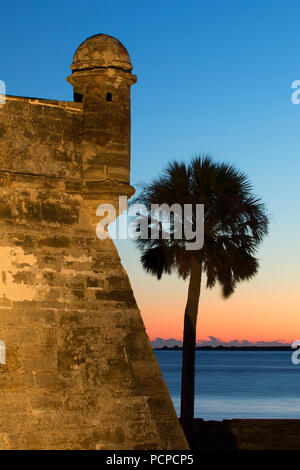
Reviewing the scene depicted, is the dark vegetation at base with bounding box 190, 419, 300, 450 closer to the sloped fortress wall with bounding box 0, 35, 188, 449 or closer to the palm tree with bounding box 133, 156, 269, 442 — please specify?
the palm tree with bounding box 133, 156, 269, 442

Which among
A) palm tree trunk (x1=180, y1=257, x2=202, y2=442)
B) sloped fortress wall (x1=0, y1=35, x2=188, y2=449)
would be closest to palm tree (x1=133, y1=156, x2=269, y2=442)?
palm tree trunk (x1=180, y1=257, x2=202, y2=442)

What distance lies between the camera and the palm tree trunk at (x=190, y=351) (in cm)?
1680

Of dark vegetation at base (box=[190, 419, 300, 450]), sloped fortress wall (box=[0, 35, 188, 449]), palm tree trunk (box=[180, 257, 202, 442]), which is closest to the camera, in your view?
sloped fortress wall (box=[0, 35, 188, 449])

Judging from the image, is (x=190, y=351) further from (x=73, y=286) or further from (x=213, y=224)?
(x=73, y=286)

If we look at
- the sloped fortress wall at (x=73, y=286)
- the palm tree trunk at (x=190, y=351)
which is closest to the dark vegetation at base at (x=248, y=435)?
the palm tree trunk at (x=190, y=351)

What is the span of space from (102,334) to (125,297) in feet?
1.82

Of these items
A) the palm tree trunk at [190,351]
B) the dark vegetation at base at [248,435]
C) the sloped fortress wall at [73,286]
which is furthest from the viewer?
the dark vegetation at base at [248,435]

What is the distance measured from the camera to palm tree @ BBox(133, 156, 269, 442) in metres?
17.7

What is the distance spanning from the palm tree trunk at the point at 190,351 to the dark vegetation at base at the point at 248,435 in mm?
527

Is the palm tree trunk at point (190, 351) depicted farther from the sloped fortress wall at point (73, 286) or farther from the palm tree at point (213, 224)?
the sloped fortress wall at point (73, 286)

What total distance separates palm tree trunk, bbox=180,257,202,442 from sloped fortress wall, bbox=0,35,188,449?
834cm

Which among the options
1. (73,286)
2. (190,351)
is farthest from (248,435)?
(73,286)

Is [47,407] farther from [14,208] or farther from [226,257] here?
[226,257]

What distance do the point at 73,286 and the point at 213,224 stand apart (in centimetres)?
971
